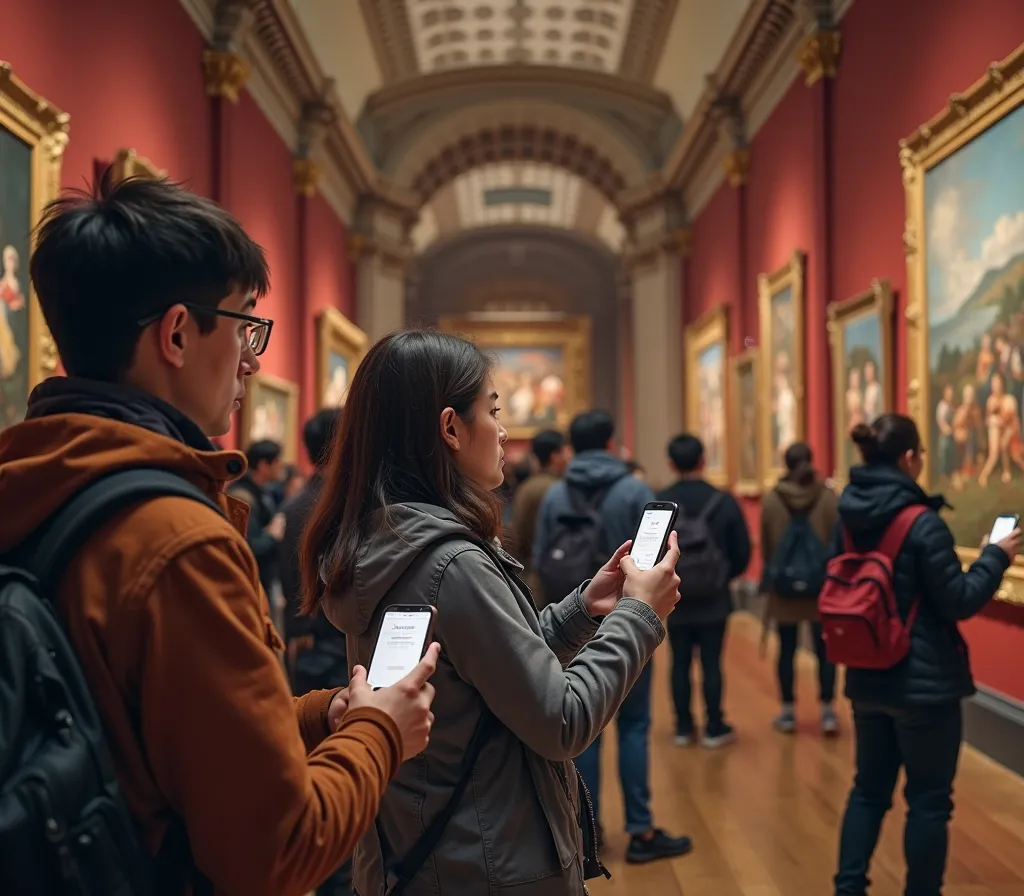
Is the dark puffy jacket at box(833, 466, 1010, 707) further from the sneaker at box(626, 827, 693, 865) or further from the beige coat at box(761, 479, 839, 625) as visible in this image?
the beige coat at box(761, 479, 839, 625)

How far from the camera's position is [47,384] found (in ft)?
4.98

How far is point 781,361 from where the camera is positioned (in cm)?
1205

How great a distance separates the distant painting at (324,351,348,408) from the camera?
15.1 meters

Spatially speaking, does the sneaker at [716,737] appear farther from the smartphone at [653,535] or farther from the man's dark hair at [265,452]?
the smartphone at [653,535]

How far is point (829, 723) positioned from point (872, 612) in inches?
162

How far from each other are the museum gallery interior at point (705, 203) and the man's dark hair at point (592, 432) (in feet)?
6.95

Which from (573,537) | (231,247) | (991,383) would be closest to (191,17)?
(573,537)

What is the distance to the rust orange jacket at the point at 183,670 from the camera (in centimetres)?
133

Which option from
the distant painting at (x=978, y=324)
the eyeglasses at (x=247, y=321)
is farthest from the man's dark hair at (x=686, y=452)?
the eyeglasses at (x=247, y=321)

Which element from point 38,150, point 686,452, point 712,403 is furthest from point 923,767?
point 712,403

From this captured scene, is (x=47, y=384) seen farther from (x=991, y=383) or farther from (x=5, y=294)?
(x=991, y=383)

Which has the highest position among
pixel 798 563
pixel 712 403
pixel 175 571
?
pixel 712 403

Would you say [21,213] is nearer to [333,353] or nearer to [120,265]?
[120,265]

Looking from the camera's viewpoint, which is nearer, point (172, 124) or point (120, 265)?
point (120, 265)
